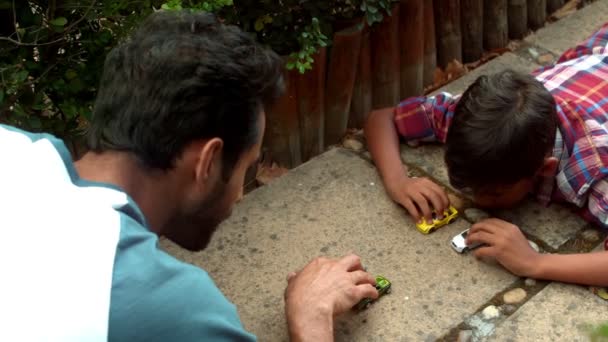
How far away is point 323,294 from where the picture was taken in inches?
89.1

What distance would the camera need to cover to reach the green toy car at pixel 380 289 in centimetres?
244

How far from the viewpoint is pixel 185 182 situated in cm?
173

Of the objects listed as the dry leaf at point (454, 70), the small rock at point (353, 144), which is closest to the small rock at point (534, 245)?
the small rock at point (353, 144)

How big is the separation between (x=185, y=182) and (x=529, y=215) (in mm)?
1497

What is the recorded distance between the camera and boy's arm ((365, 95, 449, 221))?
2.73m

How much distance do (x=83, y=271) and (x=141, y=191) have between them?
38cm

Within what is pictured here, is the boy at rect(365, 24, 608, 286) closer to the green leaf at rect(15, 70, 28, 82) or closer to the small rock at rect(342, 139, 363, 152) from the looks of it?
the small rock at rect(342, 139, 363, 152)

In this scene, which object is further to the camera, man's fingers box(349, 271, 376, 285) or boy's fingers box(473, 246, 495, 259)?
Answer: boy's fingers box(473, 246, 495, 259)

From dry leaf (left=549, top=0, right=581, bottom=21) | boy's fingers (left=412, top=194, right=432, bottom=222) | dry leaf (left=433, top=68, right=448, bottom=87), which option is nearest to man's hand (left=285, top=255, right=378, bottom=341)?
boy's fingers (left=412, top=194, right=432, bottom=222)

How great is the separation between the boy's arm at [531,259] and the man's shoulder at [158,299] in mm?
1221

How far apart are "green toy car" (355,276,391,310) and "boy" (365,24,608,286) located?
1.05ft

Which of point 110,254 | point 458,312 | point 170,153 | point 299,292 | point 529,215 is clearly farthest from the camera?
point 529,215

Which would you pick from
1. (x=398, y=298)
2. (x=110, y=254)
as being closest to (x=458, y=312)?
(x=398, y=298)

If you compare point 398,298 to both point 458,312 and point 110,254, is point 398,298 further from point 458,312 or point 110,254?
point 110,254
